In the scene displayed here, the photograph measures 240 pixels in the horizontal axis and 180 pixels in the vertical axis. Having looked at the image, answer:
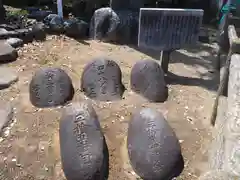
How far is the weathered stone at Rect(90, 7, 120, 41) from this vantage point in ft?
23.0

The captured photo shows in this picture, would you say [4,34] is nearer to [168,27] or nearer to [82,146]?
[168,27]

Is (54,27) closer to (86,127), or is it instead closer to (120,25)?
(120,25)

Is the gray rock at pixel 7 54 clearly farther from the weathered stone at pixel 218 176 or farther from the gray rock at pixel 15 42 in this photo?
the weathered stone at pixel 218 176

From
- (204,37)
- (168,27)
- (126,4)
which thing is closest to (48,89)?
(168,27)

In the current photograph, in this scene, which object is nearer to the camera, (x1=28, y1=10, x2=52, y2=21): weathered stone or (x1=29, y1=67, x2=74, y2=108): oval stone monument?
(x1=29, y1=67, x2=74, y2=108): oval stone monument

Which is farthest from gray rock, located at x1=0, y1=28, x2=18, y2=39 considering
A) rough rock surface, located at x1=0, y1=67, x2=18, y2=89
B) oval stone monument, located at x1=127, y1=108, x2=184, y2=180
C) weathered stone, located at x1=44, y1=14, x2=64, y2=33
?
oval stone monument, located at x1=127, y1=108, x2=184, y2=180

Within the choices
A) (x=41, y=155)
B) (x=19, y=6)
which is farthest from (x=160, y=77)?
(x=19, y=6)

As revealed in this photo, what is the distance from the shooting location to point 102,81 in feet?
14.9

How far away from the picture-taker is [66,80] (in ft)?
14.7

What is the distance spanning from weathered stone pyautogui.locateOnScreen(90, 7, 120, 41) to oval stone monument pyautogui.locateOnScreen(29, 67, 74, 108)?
9.22 ft

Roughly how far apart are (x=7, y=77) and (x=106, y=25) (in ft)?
8.88

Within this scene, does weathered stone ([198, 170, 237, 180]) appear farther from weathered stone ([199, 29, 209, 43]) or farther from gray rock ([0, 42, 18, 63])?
weathered stone ([199, 29, 209, 43])

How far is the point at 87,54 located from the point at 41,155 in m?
2.79

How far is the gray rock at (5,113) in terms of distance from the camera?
4.02 metres
